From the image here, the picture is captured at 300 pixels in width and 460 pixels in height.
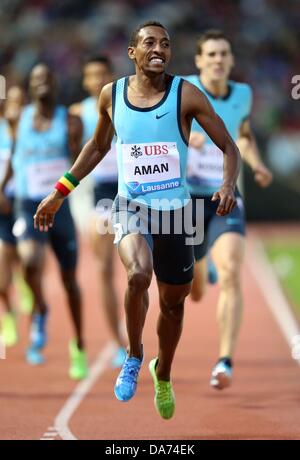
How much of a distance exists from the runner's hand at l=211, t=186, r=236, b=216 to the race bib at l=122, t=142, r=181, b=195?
1.17 ft

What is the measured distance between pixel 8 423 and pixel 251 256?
43.4 ft

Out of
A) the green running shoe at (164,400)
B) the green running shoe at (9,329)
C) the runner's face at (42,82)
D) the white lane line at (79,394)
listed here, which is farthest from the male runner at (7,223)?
the green running shoe at (164,400)

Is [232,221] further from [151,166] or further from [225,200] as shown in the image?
[225,200]

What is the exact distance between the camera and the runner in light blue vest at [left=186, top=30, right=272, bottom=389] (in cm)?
739

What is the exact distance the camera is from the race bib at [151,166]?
5.68 m

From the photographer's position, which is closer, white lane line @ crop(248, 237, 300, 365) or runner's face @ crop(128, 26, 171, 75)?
runner's face @ crop(128, 26, 171, 75)

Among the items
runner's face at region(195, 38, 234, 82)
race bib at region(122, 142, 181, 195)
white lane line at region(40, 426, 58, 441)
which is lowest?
white lane line at region(40, 426, 58, 441)

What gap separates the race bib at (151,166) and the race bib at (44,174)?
283 cm

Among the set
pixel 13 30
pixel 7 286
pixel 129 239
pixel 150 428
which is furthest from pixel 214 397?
pixel 13 30

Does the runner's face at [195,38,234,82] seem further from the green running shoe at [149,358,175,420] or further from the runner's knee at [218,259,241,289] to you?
the green running shoe at [149,358,175,420]

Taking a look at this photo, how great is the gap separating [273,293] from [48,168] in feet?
20.7

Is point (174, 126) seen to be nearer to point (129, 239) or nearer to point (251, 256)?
point (129, 239)

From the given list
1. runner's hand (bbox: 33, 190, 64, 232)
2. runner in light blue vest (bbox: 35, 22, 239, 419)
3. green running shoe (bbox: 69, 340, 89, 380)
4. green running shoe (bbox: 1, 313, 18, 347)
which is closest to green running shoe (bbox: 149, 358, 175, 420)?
runner in light blue vest (bbox: 35, 22, 239, 419)
